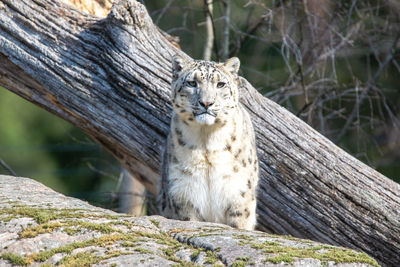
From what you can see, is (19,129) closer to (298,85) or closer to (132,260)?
(298,85)

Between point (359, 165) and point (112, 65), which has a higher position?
point (112, 65)

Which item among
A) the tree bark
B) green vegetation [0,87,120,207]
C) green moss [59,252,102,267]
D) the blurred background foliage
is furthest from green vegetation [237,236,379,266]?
green vegetation [0,87,120,207]

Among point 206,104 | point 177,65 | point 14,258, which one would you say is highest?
point 177,65

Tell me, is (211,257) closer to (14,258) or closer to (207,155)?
(14,258)

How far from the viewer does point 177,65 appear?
521 centimetres

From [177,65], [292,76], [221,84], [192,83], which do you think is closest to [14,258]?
[192,83]

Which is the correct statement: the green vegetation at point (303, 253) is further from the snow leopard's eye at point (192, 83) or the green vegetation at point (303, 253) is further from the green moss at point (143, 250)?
the snow leopard's eye at point (192, 83)

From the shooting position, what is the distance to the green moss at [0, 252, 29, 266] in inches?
127

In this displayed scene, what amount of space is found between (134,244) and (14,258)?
64cm

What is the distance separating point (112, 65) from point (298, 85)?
3.85 metres

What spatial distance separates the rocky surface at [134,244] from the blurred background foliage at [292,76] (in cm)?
321

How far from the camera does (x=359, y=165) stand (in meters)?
5.80

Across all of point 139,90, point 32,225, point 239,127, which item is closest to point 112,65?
point 139,90

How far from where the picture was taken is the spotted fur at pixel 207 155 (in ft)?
16.3
